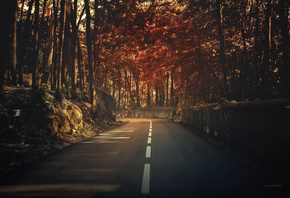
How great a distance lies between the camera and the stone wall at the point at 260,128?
15.6ft

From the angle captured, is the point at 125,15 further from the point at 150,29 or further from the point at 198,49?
the point at 198,49

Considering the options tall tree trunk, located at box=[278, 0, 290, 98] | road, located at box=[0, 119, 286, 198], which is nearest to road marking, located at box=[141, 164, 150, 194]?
road, located at box=[0, 119, 286, 198]

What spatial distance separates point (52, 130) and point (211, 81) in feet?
41.7

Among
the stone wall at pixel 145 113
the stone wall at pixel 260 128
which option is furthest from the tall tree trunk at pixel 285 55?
the stone wall at pixel 145 113

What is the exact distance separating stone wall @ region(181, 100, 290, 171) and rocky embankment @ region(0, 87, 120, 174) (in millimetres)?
6481

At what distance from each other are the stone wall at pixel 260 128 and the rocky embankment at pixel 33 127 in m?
6.48

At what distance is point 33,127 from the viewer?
8203 mm

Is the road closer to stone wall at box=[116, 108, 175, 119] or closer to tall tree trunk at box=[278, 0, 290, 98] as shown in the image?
tall tree trunk at box=[278, 0, 290, 98]

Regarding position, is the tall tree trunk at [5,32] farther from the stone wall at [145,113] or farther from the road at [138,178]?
the stone wall at [145,113]

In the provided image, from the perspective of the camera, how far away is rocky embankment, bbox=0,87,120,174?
6.26 m

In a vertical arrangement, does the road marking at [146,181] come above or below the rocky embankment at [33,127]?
below

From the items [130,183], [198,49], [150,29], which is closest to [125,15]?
[150,29]

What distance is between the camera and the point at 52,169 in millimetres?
4863

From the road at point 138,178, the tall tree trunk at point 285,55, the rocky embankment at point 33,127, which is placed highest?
the tall tree trunk at point 285,55
